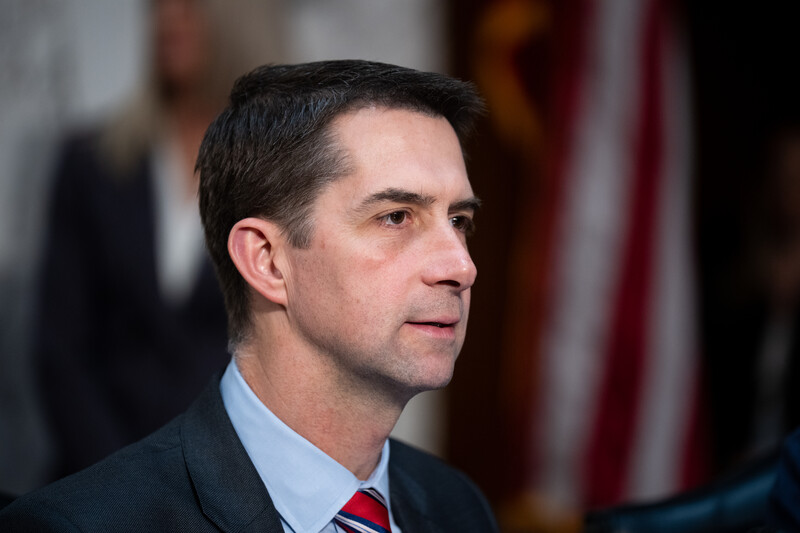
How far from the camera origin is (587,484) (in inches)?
152

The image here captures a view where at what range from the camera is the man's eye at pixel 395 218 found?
1.76 meters

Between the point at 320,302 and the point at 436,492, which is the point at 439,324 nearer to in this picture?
the point at 320,302

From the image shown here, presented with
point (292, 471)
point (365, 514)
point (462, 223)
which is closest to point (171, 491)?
point (292, 471)

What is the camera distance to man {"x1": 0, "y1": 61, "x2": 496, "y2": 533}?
5.63ft

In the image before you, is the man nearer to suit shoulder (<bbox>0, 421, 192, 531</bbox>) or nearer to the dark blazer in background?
suit shoulder (<bbox>0, 421, 192, 531</bbox>)

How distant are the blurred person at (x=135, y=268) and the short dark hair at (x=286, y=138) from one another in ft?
4.62

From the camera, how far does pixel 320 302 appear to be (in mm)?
1762

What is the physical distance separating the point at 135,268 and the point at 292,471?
5.82 ft

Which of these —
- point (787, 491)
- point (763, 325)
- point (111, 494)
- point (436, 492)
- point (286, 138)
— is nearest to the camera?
point (111, 494)

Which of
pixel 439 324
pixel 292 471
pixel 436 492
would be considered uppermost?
pixel 439 324

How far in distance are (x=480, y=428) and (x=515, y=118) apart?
1.33 meters

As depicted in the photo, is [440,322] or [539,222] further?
[539,222]

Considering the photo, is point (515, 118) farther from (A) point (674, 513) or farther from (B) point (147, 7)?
(A) point (674, 513)

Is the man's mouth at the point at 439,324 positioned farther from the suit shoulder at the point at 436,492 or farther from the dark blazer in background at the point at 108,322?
the dark blazer in background at the point at 108,322
